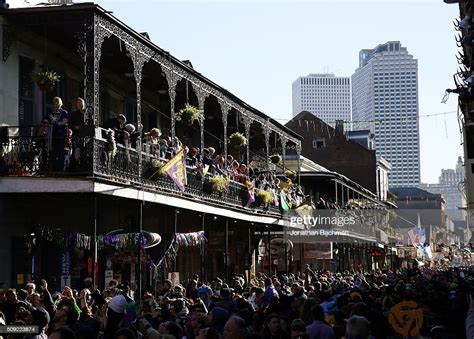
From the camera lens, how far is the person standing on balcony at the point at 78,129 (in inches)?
724

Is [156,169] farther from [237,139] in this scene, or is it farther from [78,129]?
[237,139]

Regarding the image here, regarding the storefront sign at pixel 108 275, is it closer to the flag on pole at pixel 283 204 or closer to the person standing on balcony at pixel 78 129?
the person standing on balcony at pixel 78 129

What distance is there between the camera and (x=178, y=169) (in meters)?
22.8

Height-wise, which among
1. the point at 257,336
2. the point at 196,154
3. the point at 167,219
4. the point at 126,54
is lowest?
the point at 257,336

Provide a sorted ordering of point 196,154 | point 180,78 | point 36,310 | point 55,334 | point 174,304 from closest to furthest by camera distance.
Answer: point 55,334
point 36,310
point 174,304
point 180,78
point 196,154

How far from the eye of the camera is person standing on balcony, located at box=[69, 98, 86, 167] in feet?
60.3

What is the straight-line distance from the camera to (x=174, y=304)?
1373 centimetres

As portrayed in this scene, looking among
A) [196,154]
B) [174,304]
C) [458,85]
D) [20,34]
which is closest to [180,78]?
[196,154]

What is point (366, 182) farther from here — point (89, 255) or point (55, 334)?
point (55, 334)

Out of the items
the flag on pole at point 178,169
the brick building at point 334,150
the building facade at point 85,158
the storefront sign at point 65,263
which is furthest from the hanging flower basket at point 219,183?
the brick building at point 334,150

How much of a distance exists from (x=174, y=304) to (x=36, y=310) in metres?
3.12

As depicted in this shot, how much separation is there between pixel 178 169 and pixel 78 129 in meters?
4.73

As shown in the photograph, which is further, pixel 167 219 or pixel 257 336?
pixel 167 219

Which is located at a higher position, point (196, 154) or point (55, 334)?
point (196, 154)
